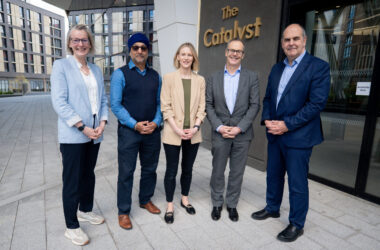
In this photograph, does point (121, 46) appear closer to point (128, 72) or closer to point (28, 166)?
point (28, 166)

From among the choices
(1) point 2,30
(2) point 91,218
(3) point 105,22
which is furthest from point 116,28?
(1) point 2,30

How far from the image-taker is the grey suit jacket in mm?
2686

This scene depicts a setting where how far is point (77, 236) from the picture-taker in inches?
92.5

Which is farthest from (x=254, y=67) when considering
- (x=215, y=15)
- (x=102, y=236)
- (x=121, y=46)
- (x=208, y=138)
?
(x=121, y=46)

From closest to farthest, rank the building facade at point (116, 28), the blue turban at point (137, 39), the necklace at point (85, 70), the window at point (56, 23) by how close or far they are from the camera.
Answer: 1. the necklace at point (85, 70)
2. the blue turban at point (137, 39)
3. the building facade at point (116, 28)
4. the window at point (56, 23)

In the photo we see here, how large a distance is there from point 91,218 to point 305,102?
267 cm

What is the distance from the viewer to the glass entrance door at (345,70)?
3584mm

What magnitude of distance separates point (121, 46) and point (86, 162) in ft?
47.1

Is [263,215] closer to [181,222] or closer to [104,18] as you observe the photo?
[181,222]

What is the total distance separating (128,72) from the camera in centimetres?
249

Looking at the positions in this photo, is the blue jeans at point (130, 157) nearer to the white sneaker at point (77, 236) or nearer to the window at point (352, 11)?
the white sneaker at point (77, 236)

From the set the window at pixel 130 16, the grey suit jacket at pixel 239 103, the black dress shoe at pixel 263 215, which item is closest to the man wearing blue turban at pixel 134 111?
the grey suit jacket at pixel 239 103

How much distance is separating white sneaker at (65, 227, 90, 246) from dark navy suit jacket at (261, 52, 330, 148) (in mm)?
2277

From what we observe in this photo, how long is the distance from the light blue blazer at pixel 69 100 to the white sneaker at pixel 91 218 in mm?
1019
